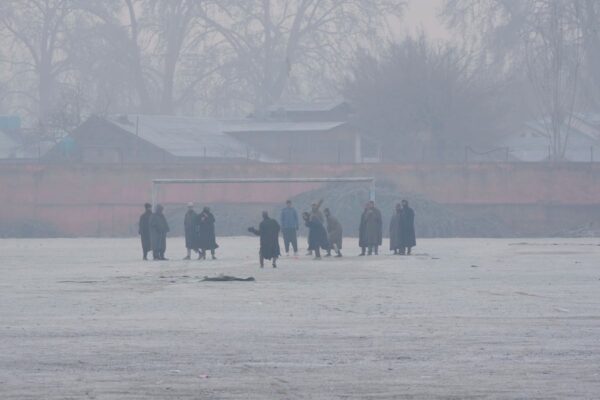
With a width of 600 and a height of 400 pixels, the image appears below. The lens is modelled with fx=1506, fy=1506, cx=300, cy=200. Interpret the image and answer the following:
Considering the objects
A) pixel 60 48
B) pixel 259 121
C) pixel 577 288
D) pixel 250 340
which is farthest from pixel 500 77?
pixel 250 340

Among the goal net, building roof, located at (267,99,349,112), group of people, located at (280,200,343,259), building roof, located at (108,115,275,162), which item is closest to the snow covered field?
group of people, located at (280,200,343,259)

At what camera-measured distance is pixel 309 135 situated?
7256 cm

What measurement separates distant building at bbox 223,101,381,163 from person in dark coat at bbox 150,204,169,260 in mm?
33672

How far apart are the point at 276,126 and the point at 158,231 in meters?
38.9

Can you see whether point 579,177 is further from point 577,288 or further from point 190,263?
point 577,288

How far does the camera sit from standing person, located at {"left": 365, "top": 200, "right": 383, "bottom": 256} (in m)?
37.4

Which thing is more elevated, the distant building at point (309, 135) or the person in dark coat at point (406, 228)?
the distant building at point (309, 135)

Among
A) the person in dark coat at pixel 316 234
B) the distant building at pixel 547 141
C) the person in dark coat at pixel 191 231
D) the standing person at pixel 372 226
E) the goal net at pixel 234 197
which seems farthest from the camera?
the distant building at pixel 547 141

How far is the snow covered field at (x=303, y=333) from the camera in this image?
13070 millimetres

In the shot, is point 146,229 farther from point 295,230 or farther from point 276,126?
point 276,126

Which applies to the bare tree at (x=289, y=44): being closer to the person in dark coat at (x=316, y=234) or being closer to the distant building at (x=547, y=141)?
the distant building at (x=547, y=141)

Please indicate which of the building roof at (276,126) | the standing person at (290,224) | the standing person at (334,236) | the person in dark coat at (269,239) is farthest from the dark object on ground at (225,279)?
the building roof at (276,126)

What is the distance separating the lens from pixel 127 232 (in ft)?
190

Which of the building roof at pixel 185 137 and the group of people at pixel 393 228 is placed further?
the building roof at pixel 185 137
